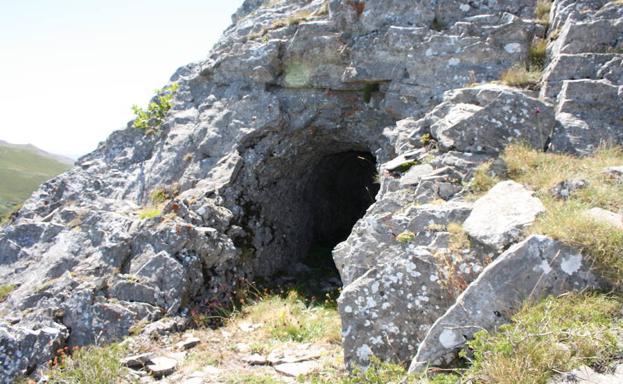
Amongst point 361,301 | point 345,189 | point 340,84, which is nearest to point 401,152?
point 340,84

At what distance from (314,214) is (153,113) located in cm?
686

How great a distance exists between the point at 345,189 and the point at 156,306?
37.1 feet

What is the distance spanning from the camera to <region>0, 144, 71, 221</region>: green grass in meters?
82.5

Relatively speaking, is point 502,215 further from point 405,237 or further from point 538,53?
point 538,53

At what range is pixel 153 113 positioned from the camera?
14391 millimetres

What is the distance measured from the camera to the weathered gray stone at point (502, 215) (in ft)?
18.0

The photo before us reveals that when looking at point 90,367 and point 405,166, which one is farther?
point 405,166

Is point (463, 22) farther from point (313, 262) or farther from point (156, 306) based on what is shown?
point (156, 306)

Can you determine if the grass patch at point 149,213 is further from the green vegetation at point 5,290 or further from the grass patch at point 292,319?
the green vegetation at point 5,290

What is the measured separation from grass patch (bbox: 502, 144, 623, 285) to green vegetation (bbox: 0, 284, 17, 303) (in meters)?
11.2

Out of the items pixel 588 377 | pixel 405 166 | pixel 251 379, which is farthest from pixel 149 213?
pixel 588 377

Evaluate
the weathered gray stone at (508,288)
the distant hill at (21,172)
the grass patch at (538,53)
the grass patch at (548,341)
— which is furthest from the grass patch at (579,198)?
the distant hill at (21,172)

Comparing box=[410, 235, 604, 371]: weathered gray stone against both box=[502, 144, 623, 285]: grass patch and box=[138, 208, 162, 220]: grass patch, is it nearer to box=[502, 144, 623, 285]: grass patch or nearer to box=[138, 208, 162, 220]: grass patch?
box=[502, 144, 623, 285]: grass patch

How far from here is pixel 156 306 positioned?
9250 millimetres
